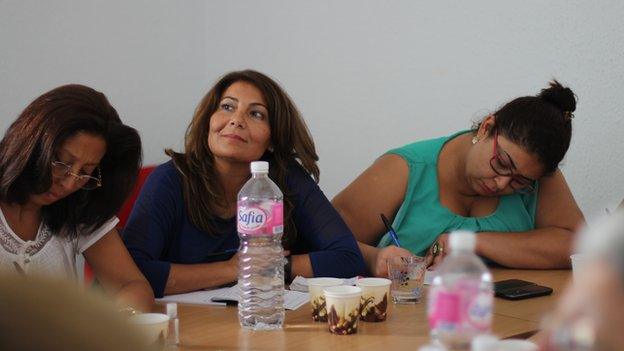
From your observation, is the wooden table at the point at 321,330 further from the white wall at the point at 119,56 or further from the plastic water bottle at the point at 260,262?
the white wall at the point at 119,56

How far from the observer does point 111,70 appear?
4.02 metres

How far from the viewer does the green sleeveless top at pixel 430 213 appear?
2.58 m

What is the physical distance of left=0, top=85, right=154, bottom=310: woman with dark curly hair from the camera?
1.88 metres

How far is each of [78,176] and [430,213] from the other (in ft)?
3.83

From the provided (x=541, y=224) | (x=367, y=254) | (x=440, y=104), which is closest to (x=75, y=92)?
(x=367, y=254)

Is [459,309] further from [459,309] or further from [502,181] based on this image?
[502,181]

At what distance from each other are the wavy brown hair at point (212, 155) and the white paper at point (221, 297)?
280mm

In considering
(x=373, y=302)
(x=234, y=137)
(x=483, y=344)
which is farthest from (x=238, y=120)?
(x=483, y=344)

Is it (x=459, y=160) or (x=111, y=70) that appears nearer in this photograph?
(x=459, y=160)

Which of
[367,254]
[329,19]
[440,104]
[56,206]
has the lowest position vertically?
[367,254]

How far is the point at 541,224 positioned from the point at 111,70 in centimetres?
234

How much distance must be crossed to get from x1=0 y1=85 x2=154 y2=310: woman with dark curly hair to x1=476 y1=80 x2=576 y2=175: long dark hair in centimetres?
113

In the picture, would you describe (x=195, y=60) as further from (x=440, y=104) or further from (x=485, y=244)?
(x=485, y=244)

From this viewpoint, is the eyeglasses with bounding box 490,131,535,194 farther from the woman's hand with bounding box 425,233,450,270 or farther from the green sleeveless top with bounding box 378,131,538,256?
the woman's hand with bounding box 425,233,450,270
